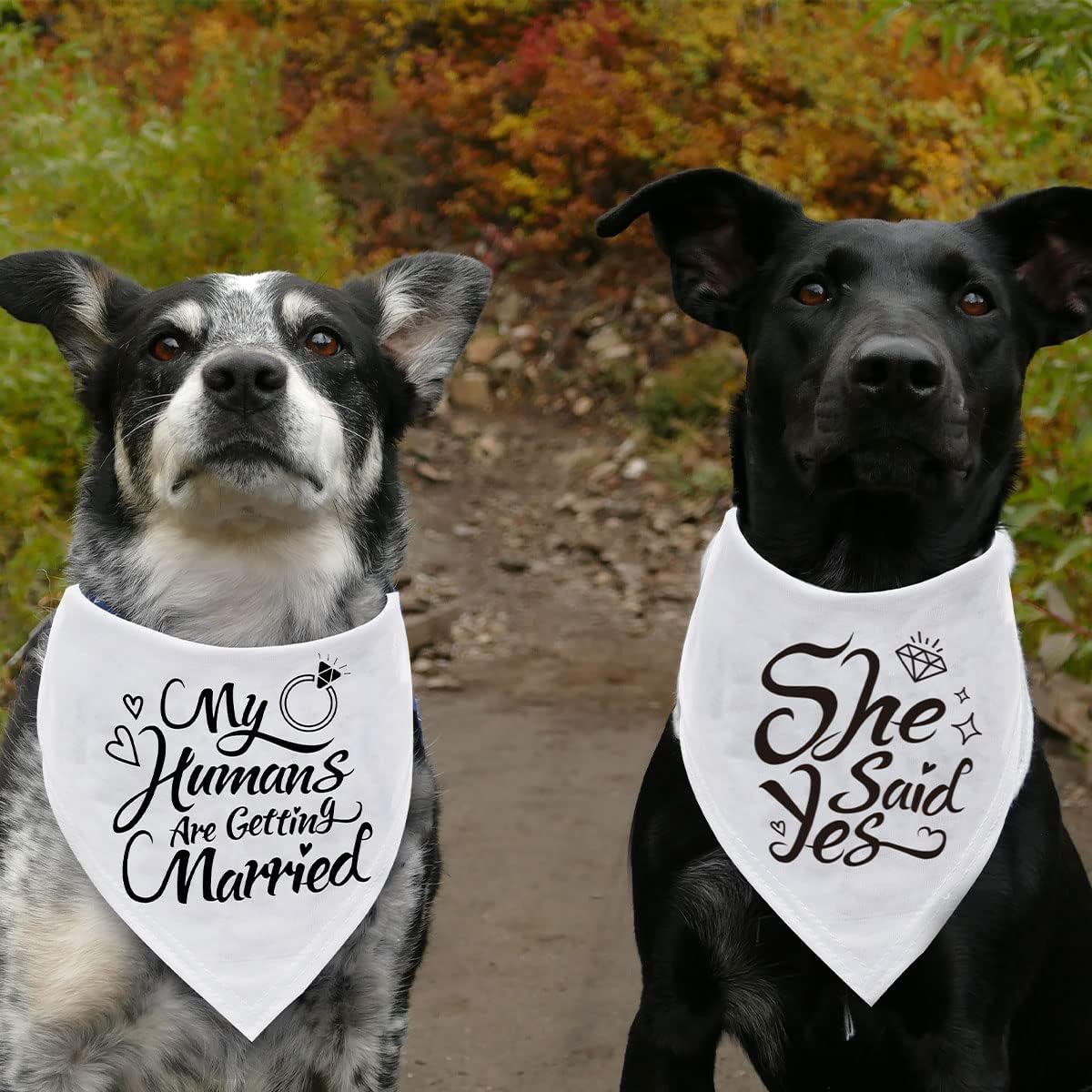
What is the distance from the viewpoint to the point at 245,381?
2598 millimetres

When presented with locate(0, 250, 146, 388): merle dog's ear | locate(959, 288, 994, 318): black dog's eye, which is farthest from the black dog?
locate(0, 250, 146, 388): merle dog's ear

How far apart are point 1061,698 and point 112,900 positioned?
420cm

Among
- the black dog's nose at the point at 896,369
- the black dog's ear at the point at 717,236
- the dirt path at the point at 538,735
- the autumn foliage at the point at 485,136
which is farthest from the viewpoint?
the autumn foliage at the point at 485,136

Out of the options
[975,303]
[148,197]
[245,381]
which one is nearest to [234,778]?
[245,381]

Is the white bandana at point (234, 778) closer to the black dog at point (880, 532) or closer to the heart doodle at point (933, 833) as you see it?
the black dog at point (880, 532)

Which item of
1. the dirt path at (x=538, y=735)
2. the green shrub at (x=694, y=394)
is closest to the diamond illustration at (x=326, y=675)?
the dirt path at (x=538, y=735)

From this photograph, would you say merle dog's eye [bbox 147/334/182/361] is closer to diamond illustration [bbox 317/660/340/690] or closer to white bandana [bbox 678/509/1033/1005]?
diamond illustration [bbox 317/660/340/690]

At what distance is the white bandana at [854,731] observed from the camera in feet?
8.69

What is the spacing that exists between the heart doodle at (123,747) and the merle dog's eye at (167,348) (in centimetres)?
73

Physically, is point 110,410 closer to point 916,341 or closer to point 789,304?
point 789,304

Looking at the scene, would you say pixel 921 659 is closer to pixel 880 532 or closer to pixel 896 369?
pixel 880 532

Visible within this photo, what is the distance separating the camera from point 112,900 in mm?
2576

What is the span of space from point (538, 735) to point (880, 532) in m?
3.55

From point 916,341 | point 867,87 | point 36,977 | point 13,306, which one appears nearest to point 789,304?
point 916,341
